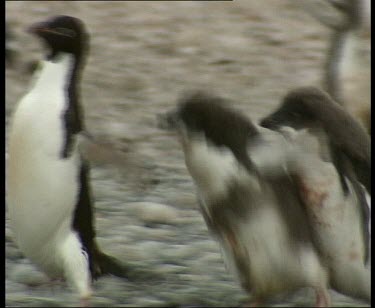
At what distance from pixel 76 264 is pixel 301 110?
0.70 meters

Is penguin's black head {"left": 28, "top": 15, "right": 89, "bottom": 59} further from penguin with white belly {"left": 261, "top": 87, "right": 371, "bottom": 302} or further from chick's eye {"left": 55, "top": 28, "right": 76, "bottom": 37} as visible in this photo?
penguin with white belly {"left": 261, "top": 87, "right": 371, "bottom": 302}

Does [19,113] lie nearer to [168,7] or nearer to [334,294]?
[334,294]

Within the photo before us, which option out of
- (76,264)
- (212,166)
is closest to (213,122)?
(212,166)

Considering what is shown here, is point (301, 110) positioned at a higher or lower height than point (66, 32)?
lower

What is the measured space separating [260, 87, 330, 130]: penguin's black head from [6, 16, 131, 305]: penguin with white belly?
0.51m

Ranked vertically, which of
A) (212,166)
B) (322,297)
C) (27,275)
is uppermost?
(212,166)

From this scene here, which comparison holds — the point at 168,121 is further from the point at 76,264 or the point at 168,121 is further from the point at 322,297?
the point at 322,297

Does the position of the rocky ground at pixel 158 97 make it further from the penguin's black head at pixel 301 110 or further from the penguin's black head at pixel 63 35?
the penguin's black head at pixel 301 110

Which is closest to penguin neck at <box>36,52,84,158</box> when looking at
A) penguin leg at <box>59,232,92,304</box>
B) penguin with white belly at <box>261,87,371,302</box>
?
penguin leg at <box>59,232,92,304</box>

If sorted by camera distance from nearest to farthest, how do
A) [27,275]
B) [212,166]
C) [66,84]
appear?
[212,166] < [66,84] < [27,275]

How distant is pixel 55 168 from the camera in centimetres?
289

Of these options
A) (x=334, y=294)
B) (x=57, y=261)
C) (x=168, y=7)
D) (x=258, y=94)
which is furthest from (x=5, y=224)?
(x=168, y=7)

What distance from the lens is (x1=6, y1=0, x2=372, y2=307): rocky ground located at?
10.7ft

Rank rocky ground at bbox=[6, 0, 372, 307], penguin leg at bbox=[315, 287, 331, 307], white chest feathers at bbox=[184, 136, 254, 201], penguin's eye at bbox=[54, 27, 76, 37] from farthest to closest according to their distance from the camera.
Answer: rocky ground at bbox=[6, 0, 372, 307], penguin's eye at bbox=[54, 27, 76, 37], penguin leg at bbox=[315, 287, 331, 307], white chest feathers at bbox=[184, 136, 254, 201]
